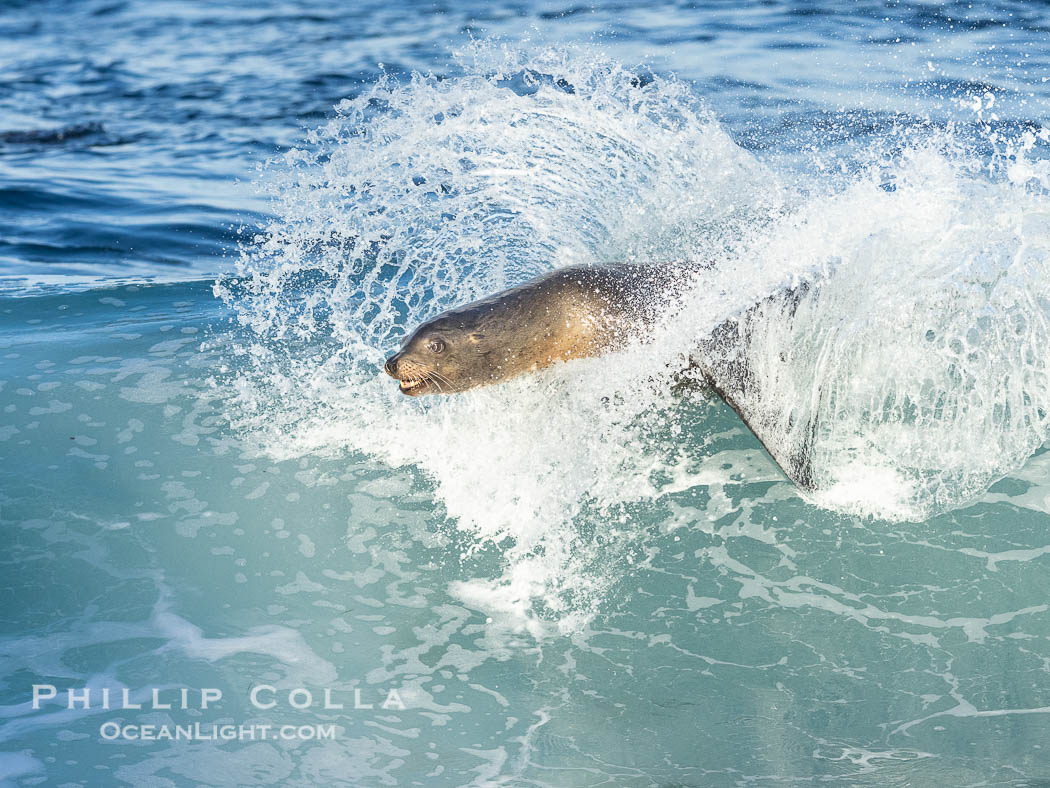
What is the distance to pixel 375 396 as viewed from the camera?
20.0ft

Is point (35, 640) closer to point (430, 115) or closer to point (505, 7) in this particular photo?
point (430, 115)

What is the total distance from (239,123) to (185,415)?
9651 mm

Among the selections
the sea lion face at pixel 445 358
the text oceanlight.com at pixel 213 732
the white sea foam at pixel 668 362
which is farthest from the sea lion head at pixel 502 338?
the text oceanlight.com at pixel 213 732

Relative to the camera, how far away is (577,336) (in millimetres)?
5414

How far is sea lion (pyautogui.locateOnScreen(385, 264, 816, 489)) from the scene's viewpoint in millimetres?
4992

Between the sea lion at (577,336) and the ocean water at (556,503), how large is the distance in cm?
9

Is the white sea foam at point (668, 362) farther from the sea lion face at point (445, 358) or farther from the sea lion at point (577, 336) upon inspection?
the sea lion face at point (445, 358)

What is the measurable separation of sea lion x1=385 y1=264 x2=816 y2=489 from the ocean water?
87 mm

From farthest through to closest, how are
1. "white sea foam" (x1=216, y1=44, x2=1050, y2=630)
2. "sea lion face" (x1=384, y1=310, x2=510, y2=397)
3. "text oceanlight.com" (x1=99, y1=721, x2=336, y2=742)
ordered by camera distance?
"sea lion face" (x1=384, y1=310, x2=510, y2=397), "white sea foam" (x1=216, y1=44, x2=1050, y2=630), "text oceanlight.com" (x1=99, y1=721, x2=336, y2=742)

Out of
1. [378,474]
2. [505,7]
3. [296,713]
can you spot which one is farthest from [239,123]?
[296,713]

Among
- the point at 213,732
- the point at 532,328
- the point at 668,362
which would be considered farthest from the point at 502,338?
the point at 213,732

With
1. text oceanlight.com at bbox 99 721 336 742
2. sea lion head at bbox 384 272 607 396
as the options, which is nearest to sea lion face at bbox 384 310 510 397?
sea lion head at bbox 384 272 607 396

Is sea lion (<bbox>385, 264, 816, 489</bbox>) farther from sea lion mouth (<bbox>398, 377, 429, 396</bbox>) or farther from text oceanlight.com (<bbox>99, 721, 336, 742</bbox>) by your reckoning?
text oceanlight.com (<bbox>99, 721, 336, 742</bbox>)

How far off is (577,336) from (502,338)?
408 mm
